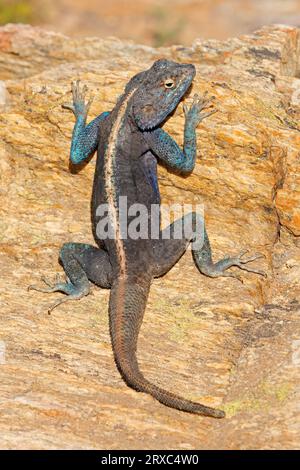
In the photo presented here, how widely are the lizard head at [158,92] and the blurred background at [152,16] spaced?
10.6 metres

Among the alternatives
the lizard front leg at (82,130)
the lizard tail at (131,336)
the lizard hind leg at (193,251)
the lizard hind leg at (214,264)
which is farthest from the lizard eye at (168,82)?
the lizard tail at (131,336)

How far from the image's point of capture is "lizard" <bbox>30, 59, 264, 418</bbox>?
735cm

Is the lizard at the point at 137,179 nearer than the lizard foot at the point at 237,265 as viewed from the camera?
Yes

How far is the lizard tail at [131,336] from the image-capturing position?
6.10 meters

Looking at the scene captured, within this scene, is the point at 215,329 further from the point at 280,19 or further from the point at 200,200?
the point at 280,19

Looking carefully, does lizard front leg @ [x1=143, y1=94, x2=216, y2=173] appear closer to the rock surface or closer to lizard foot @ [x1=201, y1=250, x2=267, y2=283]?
the rock surface

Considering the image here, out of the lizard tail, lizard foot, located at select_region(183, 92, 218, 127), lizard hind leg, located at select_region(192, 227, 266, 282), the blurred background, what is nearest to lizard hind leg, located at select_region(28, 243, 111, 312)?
the lizard tail

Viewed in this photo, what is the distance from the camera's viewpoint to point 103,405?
6.16 meters

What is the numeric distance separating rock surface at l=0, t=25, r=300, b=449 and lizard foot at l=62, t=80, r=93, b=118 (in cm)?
14

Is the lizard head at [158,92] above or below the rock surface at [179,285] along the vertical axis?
above

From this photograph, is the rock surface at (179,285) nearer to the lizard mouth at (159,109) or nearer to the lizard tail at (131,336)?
the lizard tail at (131,336)

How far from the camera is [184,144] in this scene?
307 inches
